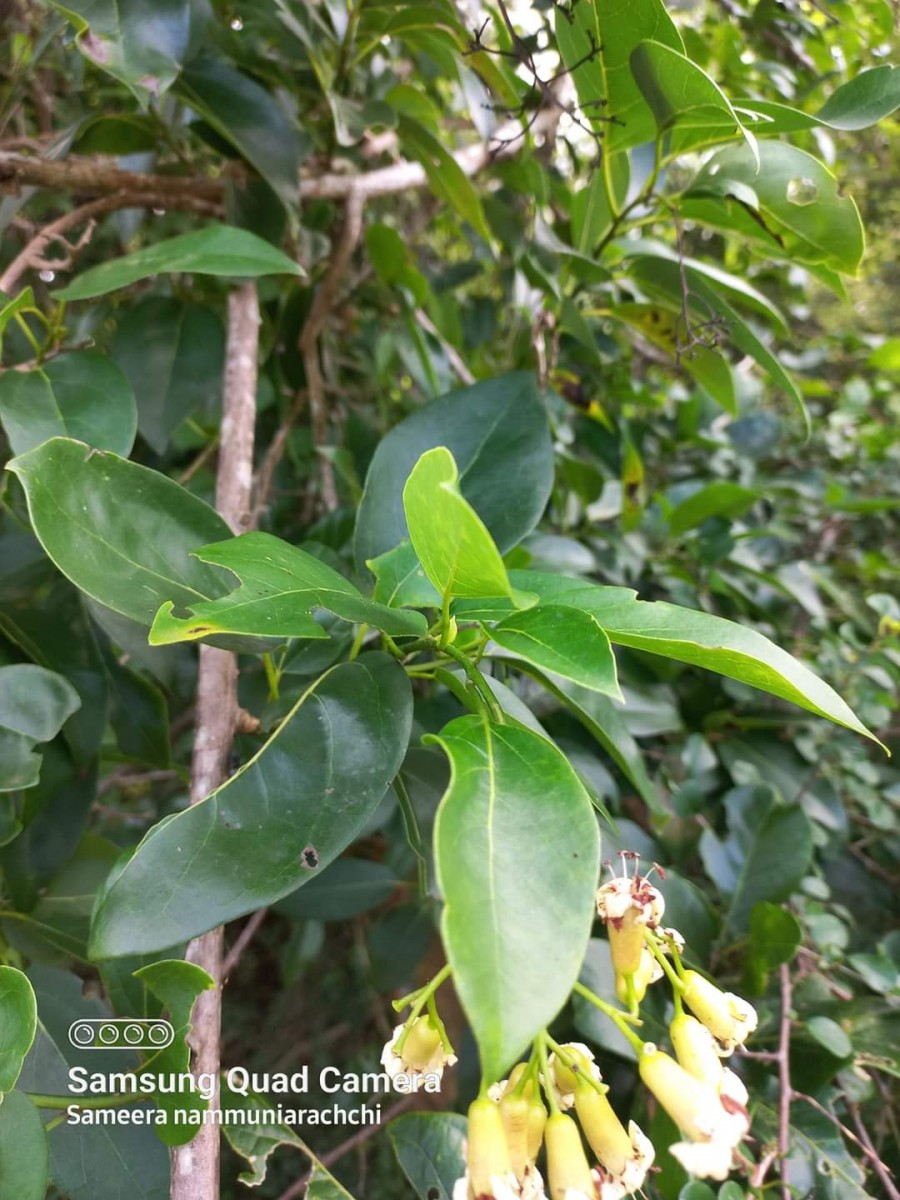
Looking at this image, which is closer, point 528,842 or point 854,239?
point 528,842

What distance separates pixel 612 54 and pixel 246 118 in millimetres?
397

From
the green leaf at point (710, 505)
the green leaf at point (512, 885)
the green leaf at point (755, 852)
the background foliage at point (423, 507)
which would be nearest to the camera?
the green leaf at point (512, 885)

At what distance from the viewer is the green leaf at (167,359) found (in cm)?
85

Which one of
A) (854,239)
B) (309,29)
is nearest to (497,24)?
(309,29)

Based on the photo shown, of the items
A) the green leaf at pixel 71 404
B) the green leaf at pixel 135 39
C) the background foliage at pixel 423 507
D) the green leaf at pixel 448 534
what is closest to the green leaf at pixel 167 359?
the background foliage at pixel 423 507

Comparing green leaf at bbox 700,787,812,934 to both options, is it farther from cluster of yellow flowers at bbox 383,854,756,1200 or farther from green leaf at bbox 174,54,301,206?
green leaf at bbox 174,54,301,206

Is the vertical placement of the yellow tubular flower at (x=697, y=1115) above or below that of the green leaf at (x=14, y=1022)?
above

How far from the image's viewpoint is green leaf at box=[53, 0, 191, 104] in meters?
0.63

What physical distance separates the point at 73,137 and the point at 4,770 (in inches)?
28.5

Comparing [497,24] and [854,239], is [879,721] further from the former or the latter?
[497,24]

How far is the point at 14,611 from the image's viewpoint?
2.40 ft

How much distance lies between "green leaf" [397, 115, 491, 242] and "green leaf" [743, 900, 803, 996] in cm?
89

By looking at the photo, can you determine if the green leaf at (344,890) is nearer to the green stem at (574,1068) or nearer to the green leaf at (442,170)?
the green stem at (574,1068)

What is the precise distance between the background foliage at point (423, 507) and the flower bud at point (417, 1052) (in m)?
0.10
